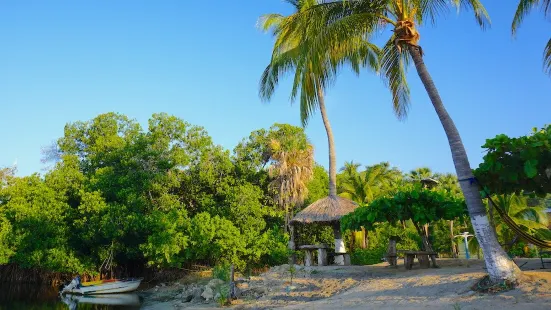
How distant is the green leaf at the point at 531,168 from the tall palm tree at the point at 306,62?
16.1ft

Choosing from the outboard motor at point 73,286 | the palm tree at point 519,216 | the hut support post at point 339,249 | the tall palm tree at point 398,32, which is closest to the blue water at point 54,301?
the outboard motor at point 73,286

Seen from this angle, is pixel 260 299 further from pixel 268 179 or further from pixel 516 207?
pixel 516 207

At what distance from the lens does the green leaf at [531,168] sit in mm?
7770

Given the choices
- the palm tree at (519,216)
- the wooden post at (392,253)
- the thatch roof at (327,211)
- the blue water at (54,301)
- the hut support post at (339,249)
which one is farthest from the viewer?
the palm tree at (519,216)

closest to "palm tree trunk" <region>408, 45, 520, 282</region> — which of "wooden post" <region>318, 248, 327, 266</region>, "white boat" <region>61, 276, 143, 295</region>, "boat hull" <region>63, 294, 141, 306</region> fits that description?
"wooden post" <region>318, 248, 327, 266</region>

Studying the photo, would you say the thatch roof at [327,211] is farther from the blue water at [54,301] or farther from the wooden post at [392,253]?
the blue water at [54,301]

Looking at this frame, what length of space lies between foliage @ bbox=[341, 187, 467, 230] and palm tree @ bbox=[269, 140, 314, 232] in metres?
10.6

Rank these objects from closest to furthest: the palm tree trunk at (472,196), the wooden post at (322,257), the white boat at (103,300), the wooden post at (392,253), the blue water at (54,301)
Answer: the palm tree trunk at (472,196) < the wooden post at (392,253) < the wooden post at (322,257) < the blue water at (54,301) < the white boat at (103,300)

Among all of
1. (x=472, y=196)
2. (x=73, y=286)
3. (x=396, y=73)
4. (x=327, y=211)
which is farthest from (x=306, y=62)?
(x=73, y=286)

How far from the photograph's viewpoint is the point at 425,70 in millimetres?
9789

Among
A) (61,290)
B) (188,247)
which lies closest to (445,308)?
(188,247)

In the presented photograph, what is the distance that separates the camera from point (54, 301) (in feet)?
68.4

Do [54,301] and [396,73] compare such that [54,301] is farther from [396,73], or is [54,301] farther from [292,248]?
[396,73]

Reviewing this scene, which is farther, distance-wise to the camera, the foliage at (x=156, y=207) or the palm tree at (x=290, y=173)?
the palm tree at (x=290, y=173)
